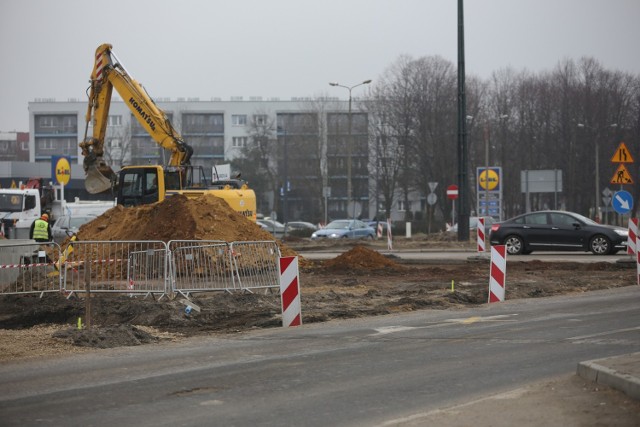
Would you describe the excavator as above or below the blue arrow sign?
above

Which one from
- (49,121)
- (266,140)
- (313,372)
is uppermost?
(49,121)

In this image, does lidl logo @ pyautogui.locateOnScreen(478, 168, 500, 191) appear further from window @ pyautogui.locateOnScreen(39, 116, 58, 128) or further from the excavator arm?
window @ pyautogui.locateOnScreen(39, 116, 58, 128)

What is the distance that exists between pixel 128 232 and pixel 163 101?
85840mm

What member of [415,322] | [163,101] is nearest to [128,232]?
[415,322]

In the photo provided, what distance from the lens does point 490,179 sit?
39.4 metres

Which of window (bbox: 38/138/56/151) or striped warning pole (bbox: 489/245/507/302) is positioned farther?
window (bbox: 38/138/56/151)

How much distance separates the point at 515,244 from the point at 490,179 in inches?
271

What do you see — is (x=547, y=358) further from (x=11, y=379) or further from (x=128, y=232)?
(x=128, y=232)

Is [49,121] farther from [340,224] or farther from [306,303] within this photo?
[306,303]

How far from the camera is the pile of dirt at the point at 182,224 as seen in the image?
80.3 ft

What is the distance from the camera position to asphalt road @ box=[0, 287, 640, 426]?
7895 mm

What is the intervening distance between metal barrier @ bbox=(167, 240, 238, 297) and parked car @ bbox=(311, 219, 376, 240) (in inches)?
1361

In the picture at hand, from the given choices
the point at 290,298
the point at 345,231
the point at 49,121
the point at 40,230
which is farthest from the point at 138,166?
the point at 49,121

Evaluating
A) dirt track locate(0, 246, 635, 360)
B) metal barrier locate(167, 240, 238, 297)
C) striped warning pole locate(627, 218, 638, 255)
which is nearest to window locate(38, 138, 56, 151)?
dirt track locate(0, 246, 635, 360)
